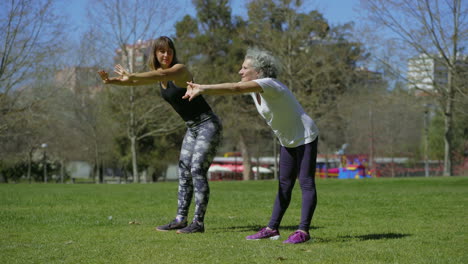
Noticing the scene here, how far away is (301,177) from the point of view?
214 inches

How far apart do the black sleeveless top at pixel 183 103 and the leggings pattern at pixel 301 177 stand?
3.59 ft

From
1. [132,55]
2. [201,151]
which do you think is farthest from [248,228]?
[132,55]

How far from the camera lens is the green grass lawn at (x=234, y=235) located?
4.40 m

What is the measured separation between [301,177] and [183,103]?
159cm

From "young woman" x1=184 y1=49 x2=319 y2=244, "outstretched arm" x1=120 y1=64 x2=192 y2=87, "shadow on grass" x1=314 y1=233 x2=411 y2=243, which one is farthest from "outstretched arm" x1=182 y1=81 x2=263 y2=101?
"shadow on grass" x1=314 y1=233 x2=411 y2=243

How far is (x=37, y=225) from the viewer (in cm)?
672

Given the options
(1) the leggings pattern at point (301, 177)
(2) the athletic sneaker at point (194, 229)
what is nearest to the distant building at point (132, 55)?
(2) the athletic sneaker at point (194, 229)

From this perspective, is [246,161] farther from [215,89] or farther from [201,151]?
[215,89]

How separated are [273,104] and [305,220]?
118 centimetres

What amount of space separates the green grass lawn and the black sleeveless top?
1344 millimetres

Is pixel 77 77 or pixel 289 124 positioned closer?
pixel 289 124

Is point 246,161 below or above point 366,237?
above

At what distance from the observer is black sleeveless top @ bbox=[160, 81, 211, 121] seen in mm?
5988

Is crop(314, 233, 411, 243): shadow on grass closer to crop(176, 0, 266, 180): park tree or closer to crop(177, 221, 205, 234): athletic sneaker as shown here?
crop(177, 221, 205, 234): athletic sneaker
